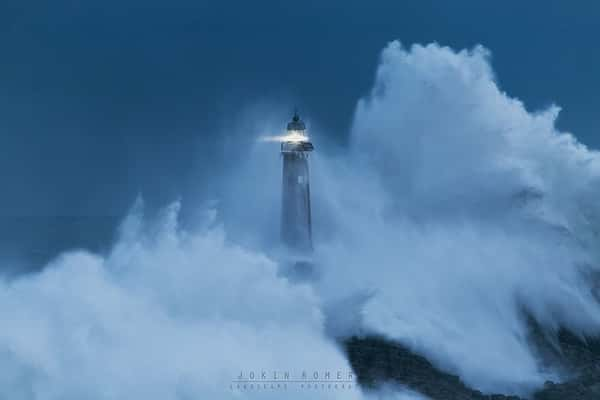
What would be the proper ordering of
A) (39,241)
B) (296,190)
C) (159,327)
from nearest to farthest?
(159,327) → (296,190) → (39,241)

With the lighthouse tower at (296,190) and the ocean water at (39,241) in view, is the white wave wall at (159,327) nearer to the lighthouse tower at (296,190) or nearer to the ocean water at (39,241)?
the lighthouse tower at (296,190)

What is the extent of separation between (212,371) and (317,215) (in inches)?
512

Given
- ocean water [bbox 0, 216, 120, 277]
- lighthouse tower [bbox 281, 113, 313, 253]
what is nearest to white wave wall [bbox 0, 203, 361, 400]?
lighthouse tower [bbox 281, 113, 313, 253]

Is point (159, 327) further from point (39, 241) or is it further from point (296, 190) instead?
point (39, 241)

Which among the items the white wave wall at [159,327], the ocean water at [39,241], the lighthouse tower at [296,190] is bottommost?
the white wave wall at [159,327]

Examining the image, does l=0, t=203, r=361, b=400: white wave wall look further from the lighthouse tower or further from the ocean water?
the ocean water

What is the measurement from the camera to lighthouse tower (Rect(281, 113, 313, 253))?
63.1ft

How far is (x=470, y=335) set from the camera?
1580cm

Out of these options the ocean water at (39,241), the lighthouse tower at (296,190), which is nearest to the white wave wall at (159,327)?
the lighthouse tower at (296,190)

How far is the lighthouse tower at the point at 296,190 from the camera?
19.2 m

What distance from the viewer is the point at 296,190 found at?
19.2 metres

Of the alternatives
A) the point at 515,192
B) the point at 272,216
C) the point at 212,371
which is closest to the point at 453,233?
the point at 515,192

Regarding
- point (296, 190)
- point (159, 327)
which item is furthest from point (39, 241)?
→ point (159, 327)

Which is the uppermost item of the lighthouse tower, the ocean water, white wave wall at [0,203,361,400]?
the ocean water
